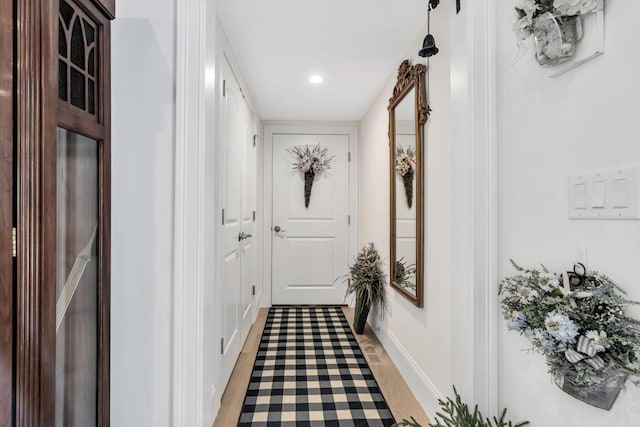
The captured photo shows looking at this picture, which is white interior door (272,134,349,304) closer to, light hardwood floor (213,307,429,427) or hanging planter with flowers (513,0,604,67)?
light hardwood floor (213,307,429,427)

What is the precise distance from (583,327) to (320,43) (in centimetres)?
207

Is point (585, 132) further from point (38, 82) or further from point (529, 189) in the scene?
point (38, 82)

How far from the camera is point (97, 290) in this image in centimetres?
107

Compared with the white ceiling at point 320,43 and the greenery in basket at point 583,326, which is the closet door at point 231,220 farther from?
the greenery in basket at point 583,326

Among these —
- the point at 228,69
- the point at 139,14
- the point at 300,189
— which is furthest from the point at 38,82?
the point at 300,189

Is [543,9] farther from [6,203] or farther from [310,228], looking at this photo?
[310,228]

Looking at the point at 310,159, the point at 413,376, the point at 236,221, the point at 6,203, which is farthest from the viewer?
the point at 310,159

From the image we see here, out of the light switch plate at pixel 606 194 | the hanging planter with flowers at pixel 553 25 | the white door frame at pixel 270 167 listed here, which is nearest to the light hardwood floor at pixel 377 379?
the white door frame at pixel 270 167

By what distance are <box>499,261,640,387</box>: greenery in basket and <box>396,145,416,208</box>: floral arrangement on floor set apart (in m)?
1.42

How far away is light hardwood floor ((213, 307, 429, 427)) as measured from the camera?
1.92 m

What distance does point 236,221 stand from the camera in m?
2.57

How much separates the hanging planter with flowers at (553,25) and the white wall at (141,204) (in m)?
1.13

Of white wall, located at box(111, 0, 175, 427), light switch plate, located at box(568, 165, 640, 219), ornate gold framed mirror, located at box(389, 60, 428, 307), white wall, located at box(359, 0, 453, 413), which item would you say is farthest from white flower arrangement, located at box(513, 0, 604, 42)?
white wall, located at box(111, 0, 175, 427)

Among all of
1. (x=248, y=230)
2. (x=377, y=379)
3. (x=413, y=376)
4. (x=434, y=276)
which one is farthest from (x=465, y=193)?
(x=248, y=230)
